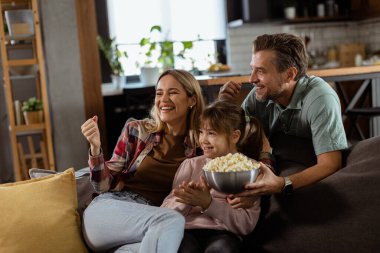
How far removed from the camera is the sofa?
191 centimetres

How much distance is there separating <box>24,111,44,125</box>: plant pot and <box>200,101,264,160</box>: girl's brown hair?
2.50m

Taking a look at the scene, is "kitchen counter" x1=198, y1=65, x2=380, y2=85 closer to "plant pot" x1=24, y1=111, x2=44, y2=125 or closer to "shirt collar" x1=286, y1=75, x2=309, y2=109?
"plant pot" x1=24, y1=111, x2=44, y2=125

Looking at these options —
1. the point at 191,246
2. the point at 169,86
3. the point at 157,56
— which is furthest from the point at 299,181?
the point at 157,56

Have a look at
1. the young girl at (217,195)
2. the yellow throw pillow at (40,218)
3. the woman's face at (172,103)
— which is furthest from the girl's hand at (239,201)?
the yellow throw pillow at (40,218)

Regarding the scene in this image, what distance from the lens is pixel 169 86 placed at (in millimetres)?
2354

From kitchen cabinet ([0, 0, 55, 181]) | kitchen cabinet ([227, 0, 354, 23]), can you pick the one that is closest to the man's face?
kitchen cabinet ([0, 0, 55, 181])

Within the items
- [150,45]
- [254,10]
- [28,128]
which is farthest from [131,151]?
[254,10]

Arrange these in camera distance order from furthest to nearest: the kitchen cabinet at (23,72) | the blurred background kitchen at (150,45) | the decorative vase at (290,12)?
the decorative vase at (290,12), the blurred background kitchen at (150,45), the kitchen cabinet at (23,72)

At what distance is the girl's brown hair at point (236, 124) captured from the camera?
2.14m

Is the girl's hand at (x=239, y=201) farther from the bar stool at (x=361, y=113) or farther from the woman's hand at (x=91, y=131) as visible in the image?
the bar stool at (x=361, y=113)

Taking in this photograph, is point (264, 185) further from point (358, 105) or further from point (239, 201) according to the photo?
point (358, 105)

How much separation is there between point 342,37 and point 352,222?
5.31 meters

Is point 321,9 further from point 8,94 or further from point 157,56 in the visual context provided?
point 8,94

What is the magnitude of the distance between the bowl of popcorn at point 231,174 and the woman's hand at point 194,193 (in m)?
0.10
